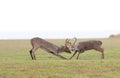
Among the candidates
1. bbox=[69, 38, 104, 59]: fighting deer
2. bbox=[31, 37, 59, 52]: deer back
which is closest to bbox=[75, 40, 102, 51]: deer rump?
bbox=[69, 38, 104, 59]: fighting deer

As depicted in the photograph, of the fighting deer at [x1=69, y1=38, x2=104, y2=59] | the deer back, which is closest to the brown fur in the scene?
the fighting deer at [x1=69, y1=38, x2=104, y2=59]

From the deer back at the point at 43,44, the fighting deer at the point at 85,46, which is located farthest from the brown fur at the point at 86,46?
the deer back at the point at 43,44

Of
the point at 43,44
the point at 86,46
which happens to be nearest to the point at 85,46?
the point at 86,46

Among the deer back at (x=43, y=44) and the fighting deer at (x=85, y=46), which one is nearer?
the deer back at (x=43, y=44)

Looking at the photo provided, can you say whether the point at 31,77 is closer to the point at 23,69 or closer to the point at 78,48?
the point at 23,69

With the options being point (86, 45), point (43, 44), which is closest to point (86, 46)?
point (86, 45)

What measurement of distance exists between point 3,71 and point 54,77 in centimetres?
228

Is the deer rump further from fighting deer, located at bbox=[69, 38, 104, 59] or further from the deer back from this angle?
the deer back

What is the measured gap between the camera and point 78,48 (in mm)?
24375

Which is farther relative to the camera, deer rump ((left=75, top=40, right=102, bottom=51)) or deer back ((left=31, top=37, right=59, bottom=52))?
deer rump ((left=75, top=40, right=102, bottom=51))

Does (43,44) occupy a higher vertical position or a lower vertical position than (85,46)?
higher

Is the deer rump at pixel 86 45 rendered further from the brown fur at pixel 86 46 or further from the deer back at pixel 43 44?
the deer back at pixel 43 44

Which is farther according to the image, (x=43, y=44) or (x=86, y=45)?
(x=86, y=45)

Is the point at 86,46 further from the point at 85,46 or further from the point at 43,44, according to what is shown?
the point at 43,44
